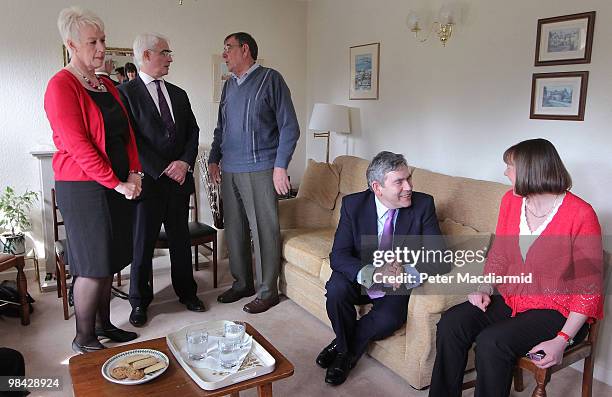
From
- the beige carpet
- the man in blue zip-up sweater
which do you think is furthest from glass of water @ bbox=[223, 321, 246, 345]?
the man in blue zip-up sweater

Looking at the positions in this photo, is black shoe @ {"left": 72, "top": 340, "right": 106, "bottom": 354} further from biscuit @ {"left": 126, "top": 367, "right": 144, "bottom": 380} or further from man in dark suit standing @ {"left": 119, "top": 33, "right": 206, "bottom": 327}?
biscuit @ {"left": 126, "top": 367, "right": 144, "bottom": 380}

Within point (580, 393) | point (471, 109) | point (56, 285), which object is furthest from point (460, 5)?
point (56, 285)

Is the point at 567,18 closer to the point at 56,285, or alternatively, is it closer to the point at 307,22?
the point at 307,22

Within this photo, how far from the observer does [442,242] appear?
94.0 inches

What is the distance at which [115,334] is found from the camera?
8.78 ft

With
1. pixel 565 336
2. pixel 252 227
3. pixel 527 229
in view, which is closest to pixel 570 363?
pixel 565 336

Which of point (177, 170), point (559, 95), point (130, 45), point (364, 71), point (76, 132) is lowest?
point (177, 170)

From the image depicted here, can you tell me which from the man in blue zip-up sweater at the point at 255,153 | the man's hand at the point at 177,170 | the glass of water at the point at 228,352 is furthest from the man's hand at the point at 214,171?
the glass of water at the point at 228,352

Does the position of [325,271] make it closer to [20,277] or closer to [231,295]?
[231,295]

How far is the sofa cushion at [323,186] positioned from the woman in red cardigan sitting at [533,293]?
1594mm

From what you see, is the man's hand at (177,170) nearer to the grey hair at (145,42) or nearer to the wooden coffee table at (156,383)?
the grey hair at (145,42)

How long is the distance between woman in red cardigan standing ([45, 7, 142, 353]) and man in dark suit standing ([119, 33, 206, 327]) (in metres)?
0.31

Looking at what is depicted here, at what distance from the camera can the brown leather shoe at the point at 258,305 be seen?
3.09 meters

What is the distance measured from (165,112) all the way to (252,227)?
85cm
